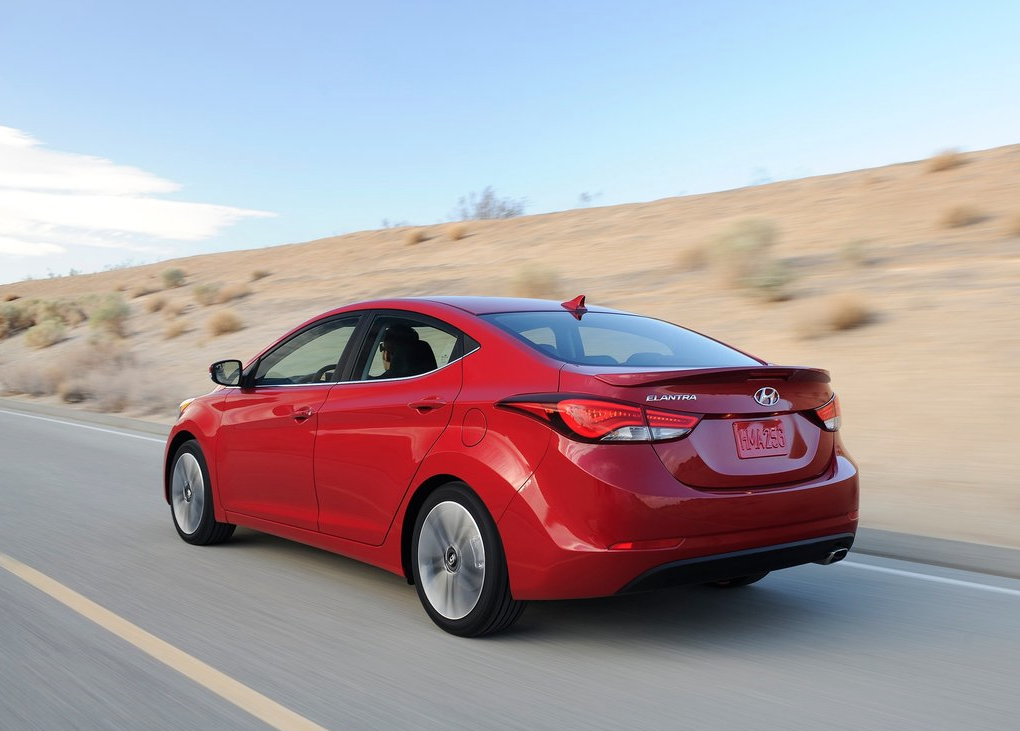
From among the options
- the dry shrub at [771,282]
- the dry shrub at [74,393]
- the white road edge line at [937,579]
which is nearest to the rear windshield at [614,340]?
Answer: the white road edge line at [937,579]

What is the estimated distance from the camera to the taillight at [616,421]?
4.48 m

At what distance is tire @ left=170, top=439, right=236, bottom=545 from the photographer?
277 inches

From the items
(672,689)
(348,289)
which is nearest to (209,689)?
(672,689)

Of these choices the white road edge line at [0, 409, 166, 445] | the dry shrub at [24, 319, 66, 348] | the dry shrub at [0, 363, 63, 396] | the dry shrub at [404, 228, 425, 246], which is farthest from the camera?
the dry shrub at [404, 228, 425, 246]

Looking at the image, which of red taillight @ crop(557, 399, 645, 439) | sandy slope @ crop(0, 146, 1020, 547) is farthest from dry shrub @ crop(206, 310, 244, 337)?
red taillight @ crop(557, 399, 645, 439)

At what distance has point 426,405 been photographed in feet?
17.1

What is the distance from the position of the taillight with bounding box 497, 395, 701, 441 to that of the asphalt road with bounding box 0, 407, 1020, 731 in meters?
0.95

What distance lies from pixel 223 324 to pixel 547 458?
27385 millimetres

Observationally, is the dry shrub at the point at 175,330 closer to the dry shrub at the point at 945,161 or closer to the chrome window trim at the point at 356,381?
the dry shrub at the point at 945,161

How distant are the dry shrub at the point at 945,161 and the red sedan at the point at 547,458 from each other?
2625 cm

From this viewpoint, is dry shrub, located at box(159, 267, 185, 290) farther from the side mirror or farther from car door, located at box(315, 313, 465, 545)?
car door, located at box(315, 313, 465, 545)

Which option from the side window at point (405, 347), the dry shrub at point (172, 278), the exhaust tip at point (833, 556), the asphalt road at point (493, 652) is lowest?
the asphalt road at point (493, 652)

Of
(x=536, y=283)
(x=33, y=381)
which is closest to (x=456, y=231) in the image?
(x=536, y=283)

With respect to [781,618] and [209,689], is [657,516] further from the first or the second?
[209,689]
